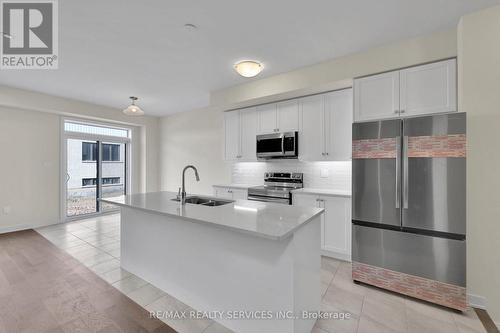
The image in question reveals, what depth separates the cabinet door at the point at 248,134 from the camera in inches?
171

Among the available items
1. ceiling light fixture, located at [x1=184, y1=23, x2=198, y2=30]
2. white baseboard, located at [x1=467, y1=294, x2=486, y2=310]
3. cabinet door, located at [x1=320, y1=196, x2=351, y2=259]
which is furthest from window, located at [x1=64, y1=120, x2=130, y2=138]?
white baseboard, located at [x1=467, y1=294, x2=486, y2=310]

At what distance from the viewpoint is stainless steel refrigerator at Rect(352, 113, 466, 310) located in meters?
2.10

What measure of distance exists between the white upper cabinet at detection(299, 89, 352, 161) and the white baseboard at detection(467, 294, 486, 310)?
6.21 feet

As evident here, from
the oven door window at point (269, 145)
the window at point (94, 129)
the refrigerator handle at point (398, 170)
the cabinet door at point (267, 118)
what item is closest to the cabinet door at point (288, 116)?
the cabinet door at point (267, 118)

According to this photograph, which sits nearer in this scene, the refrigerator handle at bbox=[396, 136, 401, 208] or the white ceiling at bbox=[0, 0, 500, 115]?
the white ceiling at bbox=[0, 0, 500, 115]

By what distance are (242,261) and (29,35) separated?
3.36 metres

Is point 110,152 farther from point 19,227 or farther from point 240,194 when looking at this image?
point 240,194

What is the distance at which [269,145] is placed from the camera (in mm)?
4066

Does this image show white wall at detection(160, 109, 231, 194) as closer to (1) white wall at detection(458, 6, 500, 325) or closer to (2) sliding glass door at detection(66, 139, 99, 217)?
(2) sliding glass door at detection(66, 139, 99, 217)

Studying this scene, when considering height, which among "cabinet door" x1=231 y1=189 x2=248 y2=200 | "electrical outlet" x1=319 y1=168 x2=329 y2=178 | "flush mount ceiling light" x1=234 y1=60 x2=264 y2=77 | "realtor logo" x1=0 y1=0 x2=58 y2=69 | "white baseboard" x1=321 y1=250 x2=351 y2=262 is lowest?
"white baseboard" x1=321 y1=250 x2=351 y2=262

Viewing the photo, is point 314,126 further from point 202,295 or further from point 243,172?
point 202,295

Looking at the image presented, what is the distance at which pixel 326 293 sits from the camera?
95.2 inches

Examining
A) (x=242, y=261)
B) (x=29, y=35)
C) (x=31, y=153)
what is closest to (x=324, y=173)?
(x=242, y=261)

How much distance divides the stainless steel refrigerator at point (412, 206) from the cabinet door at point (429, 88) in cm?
42
